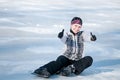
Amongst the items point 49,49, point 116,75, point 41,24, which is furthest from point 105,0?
point 116,75

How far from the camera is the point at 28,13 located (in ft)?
38.5

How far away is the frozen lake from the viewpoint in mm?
5242

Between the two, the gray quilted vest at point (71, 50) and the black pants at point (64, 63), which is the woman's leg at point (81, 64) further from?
the gray quilted vest at point (71, 50)

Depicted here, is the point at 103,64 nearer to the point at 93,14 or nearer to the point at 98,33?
the point at 98,33

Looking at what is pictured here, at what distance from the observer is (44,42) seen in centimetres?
718

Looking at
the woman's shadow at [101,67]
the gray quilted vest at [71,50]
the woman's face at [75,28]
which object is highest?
the woman's face at [75,28]

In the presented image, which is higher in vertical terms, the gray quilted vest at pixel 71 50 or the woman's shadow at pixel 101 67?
the gray quilted vest at pixel 71 50

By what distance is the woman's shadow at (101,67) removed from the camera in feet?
17.6

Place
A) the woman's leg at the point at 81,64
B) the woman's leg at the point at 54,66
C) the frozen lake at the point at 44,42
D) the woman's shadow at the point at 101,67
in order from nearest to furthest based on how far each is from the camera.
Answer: the woman's leg at the point at 54,66 → the woman's leg at the point at 81,64 → the frozen lake at the point at 44,42 → the woman's shadow at the point at 101,67

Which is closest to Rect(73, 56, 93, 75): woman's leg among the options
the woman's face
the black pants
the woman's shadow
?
the black pants

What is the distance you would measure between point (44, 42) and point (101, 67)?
1817mm

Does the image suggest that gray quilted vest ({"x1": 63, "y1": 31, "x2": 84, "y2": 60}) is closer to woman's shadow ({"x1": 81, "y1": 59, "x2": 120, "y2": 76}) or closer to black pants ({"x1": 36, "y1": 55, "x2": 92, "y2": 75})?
black pants ({"x1": 36, "y1": 55, "x2": 92, "y2": 75})

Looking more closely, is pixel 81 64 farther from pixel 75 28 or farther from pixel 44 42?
pixel 44 42

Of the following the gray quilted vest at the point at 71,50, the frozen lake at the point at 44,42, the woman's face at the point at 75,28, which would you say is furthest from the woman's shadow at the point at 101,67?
the woman's face at the point at 75,28
